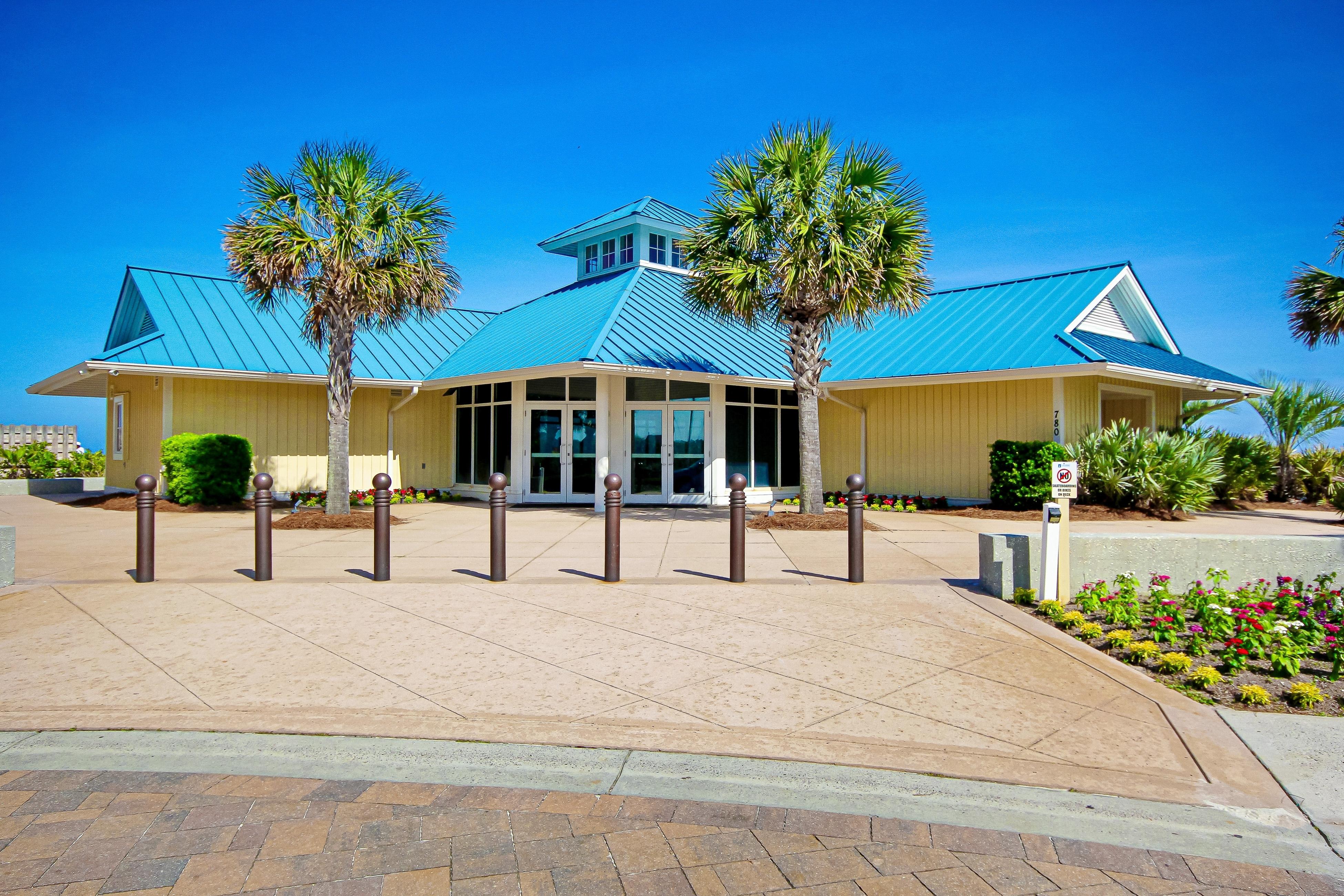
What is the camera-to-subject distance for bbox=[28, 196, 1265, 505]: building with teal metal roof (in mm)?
16688

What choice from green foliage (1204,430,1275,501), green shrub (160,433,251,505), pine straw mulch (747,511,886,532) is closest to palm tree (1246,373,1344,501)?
green foliage (1204,430,1275,501)

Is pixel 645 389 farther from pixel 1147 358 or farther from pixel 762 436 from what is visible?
pixel 1147 358

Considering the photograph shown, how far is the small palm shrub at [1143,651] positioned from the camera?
5.42m

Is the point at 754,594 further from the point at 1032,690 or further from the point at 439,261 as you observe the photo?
the point at 439,261

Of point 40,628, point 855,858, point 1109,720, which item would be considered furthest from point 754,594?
point 40,628

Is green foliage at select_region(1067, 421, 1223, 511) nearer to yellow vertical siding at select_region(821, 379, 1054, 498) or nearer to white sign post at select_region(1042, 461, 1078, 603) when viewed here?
yellow vertical siding at select_region(821, 379, 1054, 498)

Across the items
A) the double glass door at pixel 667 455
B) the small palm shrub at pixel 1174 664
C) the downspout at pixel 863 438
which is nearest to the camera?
the small palm shrub at pixel 1174 664

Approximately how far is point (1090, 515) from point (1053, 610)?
9.00 meters

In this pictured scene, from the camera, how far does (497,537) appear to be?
8148mm

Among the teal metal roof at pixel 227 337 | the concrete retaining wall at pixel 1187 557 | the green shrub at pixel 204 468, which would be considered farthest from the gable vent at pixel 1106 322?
the green shrub at pixel 204 468

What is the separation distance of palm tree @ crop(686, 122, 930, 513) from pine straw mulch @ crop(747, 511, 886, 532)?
21 centimetres

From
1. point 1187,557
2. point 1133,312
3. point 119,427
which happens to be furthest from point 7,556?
point 1133,312

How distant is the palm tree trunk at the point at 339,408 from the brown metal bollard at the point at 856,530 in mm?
9386

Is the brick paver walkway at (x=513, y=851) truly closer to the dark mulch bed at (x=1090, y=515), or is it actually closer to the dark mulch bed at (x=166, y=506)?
the dark mulch bed at (x=1090, y=515)
